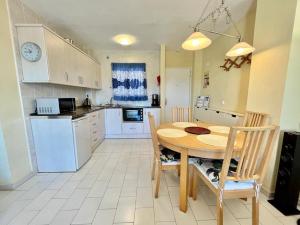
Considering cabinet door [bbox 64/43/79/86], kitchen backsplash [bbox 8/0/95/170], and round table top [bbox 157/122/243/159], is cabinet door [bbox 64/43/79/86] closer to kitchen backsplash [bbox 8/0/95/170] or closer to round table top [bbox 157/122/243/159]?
kitchen backsplash [bbox 8/0/95/170]

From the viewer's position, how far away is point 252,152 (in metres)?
1.16

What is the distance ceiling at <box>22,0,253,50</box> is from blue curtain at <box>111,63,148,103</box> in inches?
38.6

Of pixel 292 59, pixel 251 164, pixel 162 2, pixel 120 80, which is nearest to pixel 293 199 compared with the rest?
pixel 251 164

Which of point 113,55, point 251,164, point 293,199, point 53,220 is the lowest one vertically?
point 53,220

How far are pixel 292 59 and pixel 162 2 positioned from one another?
1725 millimetres

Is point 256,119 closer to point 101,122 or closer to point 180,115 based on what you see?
point 180,115

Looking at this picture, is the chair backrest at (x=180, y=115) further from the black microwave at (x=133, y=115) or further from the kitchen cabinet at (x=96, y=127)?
the kitchen cabinet at (x=96, y=127)

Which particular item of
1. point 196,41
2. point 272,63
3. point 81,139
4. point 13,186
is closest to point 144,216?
point 81,139

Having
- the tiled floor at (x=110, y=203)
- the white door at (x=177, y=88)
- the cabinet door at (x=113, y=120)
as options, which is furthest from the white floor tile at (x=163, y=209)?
the white door at (x=177, y=88)

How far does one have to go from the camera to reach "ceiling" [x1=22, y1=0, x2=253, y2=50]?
2117 millimetres

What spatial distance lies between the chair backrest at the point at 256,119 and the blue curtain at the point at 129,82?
2932 millimetres

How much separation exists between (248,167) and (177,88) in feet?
11.8

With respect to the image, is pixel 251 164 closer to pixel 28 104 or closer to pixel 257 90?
pixel 257 90

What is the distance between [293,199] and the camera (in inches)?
60.9
